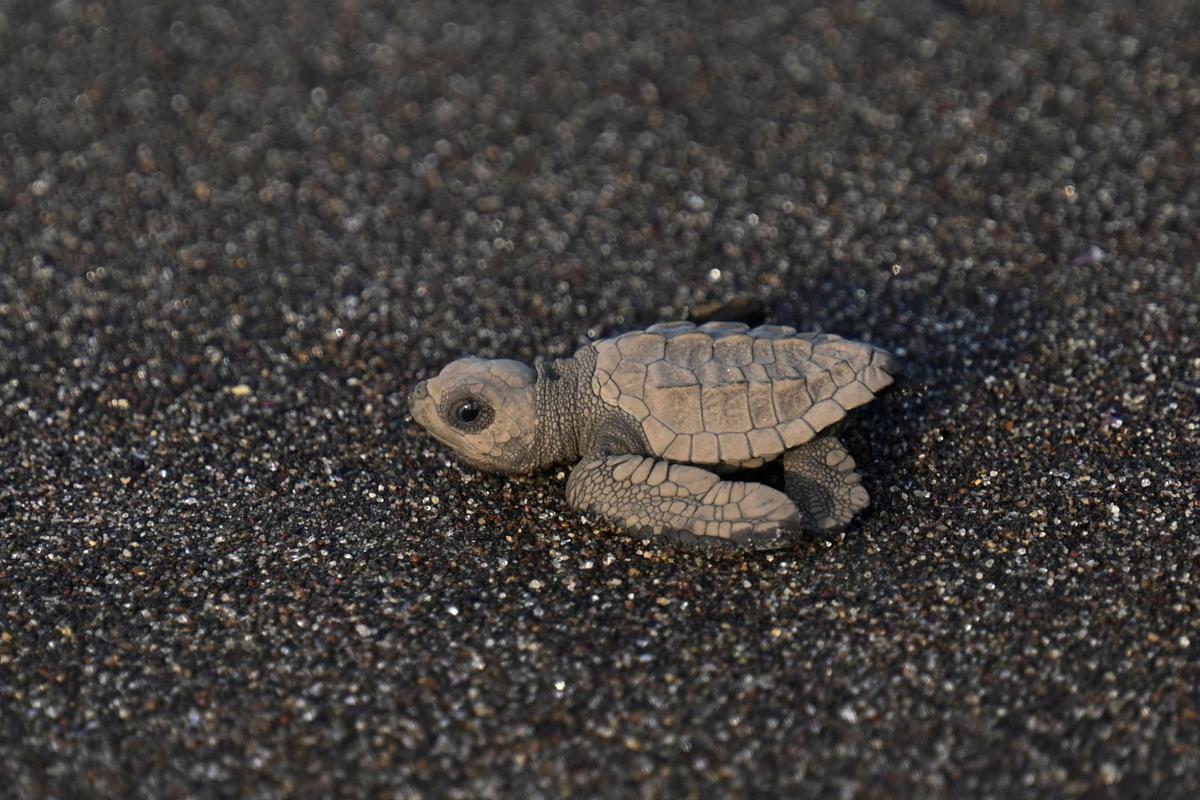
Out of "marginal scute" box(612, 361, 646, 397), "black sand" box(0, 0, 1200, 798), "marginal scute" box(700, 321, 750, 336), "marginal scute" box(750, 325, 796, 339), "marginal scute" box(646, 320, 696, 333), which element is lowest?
"black sand" box(0, 0, 1200, 798)

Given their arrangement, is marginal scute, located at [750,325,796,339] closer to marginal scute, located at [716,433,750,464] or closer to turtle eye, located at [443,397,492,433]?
marginal scute, located at [716,433,750,464]

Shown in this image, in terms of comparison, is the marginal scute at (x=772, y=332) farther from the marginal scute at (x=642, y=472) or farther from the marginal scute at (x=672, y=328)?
the marginal scute at (x=642, y=472)

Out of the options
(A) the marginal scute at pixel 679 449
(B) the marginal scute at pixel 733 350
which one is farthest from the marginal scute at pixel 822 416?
(A) the marginal scute at pixel 679 449

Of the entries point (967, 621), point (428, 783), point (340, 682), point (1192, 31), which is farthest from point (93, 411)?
point (1192, 31)

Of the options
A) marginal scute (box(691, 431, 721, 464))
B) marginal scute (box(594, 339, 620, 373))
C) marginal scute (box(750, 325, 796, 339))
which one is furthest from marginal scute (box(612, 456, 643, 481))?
marginal scute (box(750, 325, 796, 339))

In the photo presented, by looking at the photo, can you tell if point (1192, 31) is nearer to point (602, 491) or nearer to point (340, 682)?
point (602, 491)

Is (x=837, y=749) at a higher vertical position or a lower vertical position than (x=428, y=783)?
higher
